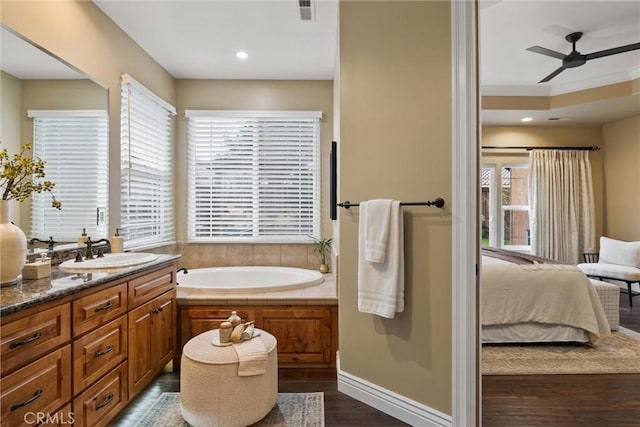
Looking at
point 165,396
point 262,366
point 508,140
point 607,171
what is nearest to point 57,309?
point 262,366

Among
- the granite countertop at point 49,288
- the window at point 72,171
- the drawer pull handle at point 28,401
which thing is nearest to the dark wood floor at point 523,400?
the drawer pull handle at point 28,401

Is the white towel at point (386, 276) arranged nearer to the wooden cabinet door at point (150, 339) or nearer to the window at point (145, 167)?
the wooden cabinet door at point (150, 339)

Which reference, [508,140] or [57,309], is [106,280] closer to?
[57,309]

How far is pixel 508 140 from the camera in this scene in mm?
5363

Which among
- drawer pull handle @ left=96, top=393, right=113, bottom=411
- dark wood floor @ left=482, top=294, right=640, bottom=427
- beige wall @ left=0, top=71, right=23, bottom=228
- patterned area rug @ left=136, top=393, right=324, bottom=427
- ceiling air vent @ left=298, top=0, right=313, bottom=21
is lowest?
dark wood floor @ left=482, top=294, right=640, bottom=427

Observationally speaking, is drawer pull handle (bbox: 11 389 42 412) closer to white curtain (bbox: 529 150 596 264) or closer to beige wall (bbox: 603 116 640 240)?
white curtain (bbox: 529 150 596 264)

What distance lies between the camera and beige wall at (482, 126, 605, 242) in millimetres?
5266

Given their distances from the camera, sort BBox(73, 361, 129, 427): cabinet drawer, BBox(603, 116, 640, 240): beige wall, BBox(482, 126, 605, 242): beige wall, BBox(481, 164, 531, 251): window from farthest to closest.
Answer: BBox(481, 164, 531, 251): window → BBox(482, 126, 605, 242): beige wall → BBox(603, 116, 640, 240): beige wall → BBox(73, 361, 129, 427): cabinet drawer

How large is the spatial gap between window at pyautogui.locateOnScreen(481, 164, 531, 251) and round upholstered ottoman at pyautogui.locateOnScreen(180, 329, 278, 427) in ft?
15.9

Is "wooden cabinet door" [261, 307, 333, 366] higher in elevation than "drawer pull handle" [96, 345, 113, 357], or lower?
lower

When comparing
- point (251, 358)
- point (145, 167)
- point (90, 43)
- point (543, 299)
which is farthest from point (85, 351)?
point (543, 299)

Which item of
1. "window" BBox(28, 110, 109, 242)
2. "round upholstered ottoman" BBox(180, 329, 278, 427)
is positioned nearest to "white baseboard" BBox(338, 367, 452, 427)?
"round upholstered ottoman" BBox(180, 329, 278, 427)

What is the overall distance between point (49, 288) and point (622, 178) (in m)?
6.71

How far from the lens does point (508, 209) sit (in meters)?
5.56
